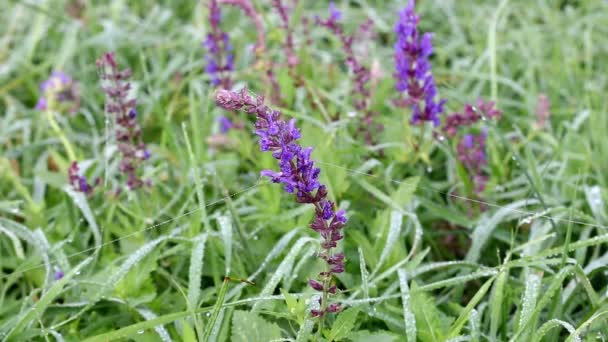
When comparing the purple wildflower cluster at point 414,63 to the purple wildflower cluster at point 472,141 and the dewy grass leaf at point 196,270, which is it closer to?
the purple wildflower cluster at point 472,141

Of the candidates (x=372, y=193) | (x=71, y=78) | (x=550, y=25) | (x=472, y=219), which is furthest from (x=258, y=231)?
(x=550, y=25)

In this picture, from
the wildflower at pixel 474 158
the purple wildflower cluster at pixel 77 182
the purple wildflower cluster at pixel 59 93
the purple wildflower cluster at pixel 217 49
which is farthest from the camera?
the purple wildflower cluster at pixel 59 93

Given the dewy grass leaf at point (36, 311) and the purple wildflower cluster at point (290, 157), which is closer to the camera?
the purple wildflower cluster at point (290, 157)

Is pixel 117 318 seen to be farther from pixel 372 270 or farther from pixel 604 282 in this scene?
pixel 604 282

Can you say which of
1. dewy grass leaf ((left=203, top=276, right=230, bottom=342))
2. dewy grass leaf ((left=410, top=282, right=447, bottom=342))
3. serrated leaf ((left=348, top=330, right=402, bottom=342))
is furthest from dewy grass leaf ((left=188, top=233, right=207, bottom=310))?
dewy grass leaf ((left=410, top=282, right=447, bottom=342))

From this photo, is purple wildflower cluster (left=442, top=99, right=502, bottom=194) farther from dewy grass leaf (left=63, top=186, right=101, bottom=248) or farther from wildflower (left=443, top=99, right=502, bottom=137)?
dewy grass leaf (left=63, top=186, right=101, bottom=248)

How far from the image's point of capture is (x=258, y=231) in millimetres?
2490

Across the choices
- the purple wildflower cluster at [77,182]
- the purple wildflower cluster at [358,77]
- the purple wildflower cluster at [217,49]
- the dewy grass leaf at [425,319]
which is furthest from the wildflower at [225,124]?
the dewy grass leaf at [425,319]

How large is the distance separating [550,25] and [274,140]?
113 inches

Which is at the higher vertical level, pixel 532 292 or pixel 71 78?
pixel 71 78

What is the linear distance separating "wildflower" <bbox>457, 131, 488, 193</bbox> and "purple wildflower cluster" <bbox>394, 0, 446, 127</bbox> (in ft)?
0.72

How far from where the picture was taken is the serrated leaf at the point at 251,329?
1.88 meters

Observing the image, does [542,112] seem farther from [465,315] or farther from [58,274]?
[58,274]

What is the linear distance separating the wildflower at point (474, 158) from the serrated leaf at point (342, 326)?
0.96 m
